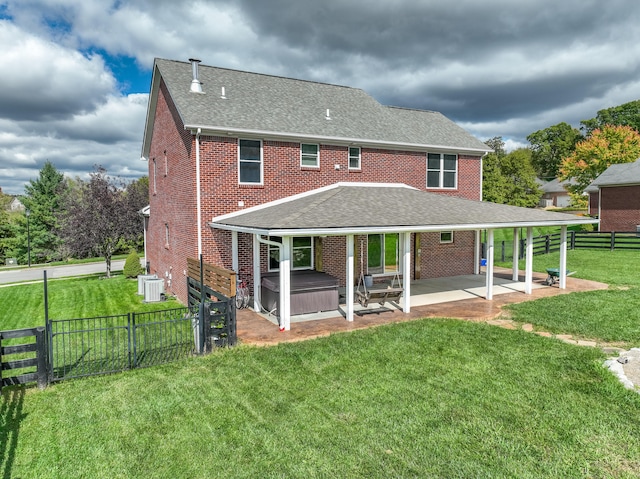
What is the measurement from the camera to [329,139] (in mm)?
14547

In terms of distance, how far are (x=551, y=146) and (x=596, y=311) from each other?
254 ft

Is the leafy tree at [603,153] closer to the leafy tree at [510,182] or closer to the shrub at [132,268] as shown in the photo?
the leafy tree at [510,182]

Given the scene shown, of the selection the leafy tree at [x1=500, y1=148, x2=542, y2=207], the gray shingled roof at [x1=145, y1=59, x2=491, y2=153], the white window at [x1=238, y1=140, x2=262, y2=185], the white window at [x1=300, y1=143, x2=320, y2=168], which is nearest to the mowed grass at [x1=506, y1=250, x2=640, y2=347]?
the gray shingled roof at [x1=145, y1=59, x2=491, y2=153]

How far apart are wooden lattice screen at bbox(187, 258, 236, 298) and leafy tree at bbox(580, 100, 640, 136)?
71.4 m

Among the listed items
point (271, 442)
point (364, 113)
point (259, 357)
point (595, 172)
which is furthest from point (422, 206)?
point (595, 172)

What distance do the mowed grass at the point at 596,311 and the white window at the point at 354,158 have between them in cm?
735

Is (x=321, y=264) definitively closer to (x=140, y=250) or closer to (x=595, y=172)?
(x=140, y=250)

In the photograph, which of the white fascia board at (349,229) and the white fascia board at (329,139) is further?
the white fascia board at (329,139)

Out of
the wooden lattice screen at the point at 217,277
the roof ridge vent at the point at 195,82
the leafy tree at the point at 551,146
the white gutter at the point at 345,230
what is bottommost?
the wooden lattice screen at the point at 217,277

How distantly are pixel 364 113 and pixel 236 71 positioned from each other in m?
5.54

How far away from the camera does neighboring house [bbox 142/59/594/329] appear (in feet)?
38.3

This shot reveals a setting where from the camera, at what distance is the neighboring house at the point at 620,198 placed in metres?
29.9

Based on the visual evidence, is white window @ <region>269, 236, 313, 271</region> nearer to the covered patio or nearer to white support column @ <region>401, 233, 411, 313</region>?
the covered patio

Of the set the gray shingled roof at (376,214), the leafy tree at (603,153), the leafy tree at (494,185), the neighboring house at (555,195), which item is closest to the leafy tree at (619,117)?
the neighboring house at (555,195)
